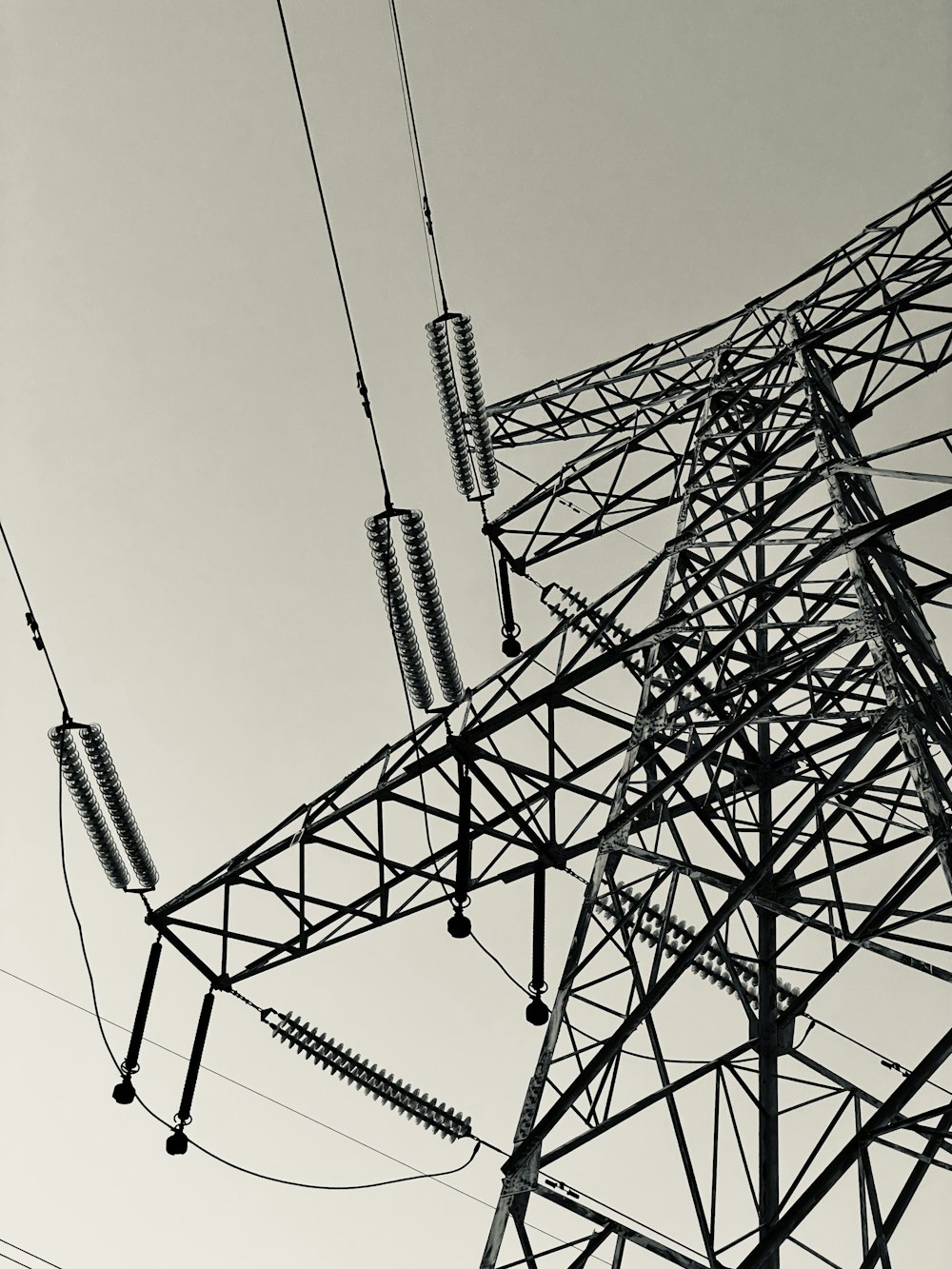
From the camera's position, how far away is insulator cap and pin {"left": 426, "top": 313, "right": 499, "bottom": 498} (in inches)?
479

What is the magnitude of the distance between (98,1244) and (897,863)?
13.8 meters

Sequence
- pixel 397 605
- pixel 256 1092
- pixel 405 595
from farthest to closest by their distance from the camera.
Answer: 1. pixel 256 1092
2. pixel 397 605
3. pixel 405 595

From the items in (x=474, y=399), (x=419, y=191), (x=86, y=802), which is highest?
(x=419, y=191)

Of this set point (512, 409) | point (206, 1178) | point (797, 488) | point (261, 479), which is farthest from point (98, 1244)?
point (797, 488)

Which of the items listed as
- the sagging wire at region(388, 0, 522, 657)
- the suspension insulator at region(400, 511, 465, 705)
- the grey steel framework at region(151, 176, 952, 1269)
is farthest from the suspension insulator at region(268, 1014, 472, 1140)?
the sagging wire at region(388, 0, 522, 657)

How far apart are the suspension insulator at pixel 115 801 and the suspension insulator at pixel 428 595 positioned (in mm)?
2703

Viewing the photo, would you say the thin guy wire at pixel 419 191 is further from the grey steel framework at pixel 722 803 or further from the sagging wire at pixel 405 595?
the sagging wire at pixel 405 595

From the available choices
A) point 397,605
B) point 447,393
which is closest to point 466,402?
point 447,393

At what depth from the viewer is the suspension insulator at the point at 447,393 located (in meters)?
12.2

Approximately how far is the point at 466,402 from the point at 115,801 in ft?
19.0

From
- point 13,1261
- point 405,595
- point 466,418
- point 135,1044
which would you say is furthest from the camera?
point 13,1261

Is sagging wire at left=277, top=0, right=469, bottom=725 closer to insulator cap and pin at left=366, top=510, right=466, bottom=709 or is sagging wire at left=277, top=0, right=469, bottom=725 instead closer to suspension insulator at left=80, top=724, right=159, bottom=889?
insulator cap and pin at left=366, top=510, right=466, bottom=709

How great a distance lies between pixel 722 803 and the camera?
25.7 feet

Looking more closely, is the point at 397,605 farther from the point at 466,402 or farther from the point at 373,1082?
the point at 373,1082
